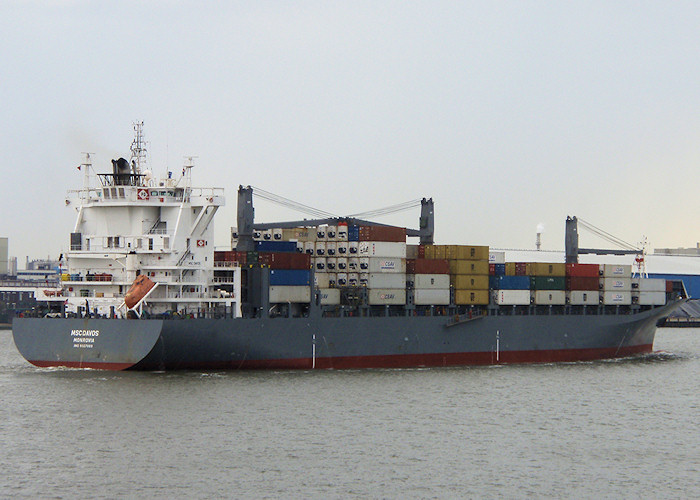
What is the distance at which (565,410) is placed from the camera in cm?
4225

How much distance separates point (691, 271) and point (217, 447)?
112851 millimetres

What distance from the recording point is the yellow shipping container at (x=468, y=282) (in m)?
61.5

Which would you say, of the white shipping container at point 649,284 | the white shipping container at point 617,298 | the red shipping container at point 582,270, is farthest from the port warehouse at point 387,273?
the white shipping container at point 649,284

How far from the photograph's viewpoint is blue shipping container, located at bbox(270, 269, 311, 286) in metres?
54.2

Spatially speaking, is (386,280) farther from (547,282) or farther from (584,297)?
(584,297)

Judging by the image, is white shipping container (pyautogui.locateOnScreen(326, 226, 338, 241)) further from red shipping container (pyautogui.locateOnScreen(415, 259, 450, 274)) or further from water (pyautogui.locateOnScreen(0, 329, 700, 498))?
A: water (pyautogui.locateOnScreen(0, 329, 700, 498))

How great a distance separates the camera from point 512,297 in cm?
6381

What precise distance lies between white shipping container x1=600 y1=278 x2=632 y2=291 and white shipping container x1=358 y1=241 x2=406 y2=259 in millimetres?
16578

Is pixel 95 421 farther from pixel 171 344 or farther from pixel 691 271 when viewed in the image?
pixel 691 271

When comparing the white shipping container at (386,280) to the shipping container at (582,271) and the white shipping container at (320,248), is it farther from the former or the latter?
the shipping container at (582,271)

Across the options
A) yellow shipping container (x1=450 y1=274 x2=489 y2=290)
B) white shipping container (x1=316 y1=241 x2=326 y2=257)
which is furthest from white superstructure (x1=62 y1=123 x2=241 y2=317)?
yellow shipping container (x1=450 y1=274 x2=489 y2=290)

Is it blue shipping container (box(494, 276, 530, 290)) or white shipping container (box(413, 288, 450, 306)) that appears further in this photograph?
blue shipping container (box(494, 276, 530, 290))

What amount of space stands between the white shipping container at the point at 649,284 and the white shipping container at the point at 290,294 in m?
26.5

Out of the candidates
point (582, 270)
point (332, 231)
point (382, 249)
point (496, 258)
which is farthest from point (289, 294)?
point (582, 270)
